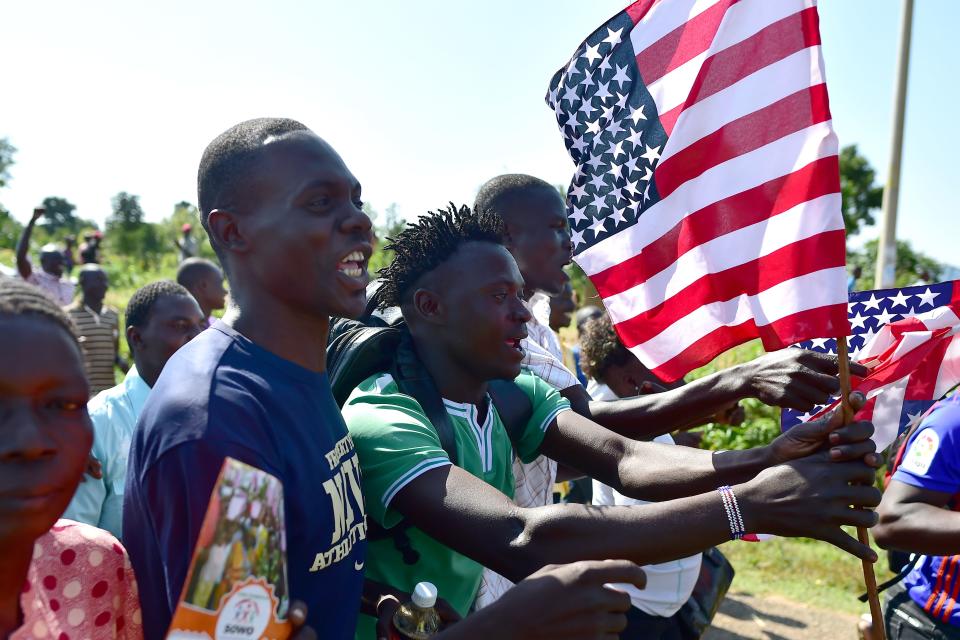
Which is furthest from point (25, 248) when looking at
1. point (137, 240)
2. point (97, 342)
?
point (137, 240)

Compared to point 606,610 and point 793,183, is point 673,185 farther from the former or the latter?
point 606,610

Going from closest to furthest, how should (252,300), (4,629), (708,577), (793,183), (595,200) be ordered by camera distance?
(4,629), (252,300), (793,183), (595,200), (708,577)

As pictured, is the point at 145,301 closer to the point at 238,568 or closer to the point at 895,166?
the point at 238,568

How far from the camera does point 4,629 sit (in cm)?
142

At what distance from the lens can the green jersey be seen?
2.21m

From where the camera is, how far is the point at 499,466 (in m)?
2.73

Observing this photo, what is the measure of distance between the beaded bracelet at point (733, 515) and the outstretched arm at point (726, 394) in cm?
88

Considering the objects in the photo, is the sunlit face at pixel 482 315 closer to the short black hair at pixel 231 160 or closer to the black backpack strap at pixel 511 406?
the black backpack strap at pixel 511 406

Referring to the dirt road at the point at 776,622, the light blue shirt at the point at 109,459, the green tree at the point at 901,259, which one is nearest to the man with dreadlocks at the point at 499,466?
the light blue shirt at the point at 109,459

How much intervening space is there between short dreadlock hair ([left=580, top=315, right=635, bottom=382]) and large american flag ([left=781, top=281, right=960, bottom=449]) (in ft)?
5.05

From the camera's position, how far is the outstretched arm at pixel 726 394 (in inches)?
109

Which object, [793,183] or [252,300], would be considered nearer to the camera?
[252,300]

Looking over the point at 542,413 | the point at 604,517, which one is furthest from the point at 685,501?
the point at 542,413

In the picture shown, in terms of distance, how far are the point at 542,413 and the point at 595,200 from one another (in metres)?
0.78
